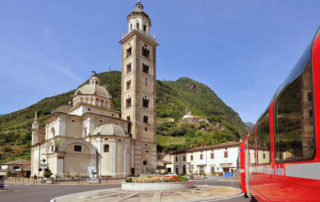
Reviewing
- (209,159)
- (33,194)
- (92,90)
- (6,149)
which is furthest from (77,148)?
(6,149)

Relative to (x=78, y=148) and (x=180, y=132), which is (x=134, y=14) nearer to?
(x=78, y=148)

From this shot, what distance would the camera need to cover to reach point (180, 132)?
10888 centimetres

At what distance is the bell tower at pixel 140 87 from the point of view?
4878 cm

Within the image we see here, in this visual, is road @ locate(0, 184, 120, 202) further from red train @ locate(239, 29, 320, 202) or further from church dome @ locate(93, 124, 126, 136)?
church dome @ locate(93, 124, 126, 136)

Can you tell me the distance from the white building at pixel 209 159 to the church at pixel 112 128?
10.6 metres

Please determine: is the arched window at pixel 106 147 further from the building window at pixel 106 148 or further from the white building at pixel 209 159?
the white building at pixel 209 159

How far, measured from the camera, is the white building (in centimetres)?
5141

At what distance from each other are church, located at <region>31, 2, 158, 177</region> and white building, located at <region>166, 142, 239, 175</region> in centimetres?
1060

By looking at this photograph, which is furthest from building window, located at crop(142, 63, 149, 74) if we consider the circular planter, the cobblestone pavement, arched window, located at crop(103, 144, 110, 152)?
the cobblestone pavement

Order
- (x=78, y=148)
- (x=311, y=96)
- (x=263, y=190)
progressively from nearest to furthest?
(x=311, y=96), (x=263, y=190), (x=78, y=148)

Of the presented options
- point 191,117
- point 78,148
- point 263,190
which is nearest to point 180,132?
point 191,117

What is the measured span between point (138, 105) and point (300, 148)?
4570 cm

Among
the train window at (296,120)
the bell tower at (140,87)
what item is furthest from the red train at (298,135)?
the bell tower at (140,87)

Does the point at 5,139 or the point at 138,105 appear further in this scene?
the point at 5,139
